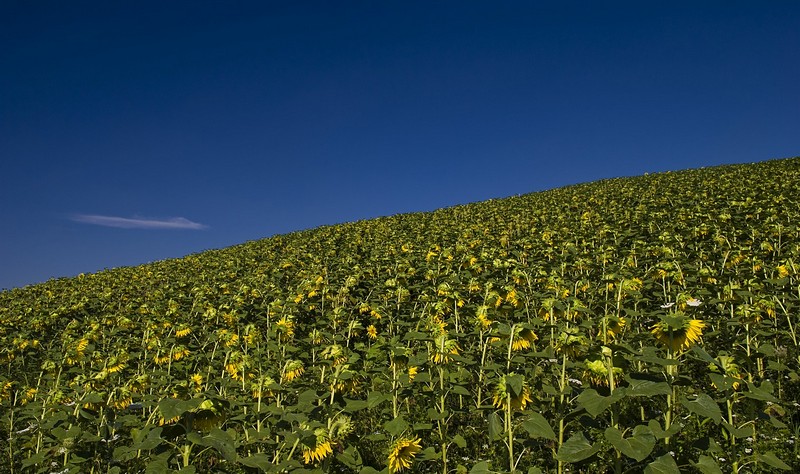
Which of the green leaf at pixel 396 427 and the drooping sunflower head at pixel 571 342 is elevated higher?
the drooping sunflower head at pixel 571 342

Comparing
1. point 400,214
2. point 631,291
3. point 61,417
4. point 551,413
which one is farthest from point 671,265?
point 400,214

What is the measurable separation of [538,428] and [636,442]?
1.78ft

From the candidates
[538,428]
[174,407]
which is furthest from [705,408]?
[174,407]

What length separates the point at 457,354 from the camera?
443 centimetres

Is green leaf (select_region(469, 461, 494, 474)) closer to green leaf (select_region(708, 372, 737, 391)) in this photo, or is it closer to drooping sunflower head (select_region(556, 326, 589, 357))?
drooping sunflower head (select_region(556, 326, 589, 357))

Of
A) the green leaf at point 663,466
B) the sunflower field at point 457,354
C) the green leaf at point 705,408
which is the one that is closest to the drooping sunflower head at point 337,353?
the sunflower field at point 457,354

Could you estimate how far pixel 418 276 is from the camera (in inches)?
501

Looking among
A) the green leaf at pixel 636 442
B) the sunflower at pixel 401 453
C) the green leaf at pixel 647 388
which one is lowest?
the sunflower at pixel 401 453

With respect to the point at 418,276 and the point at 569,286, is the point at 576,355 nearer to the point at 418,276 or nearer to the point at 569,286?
the point at 569,286

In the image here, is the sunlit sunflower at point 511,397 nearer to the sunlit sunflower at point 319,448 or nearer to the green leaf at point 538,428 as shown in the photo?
the green leaf at point 538,428

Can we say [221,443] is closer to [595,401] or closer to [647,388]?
[595,401]

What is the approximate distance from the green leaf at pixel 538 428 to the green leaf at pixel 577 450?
13 cm

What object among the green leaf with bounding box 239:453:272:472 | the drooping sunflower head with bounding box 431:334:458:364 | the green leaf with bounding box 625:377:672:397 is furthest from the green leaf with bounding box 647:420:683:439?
the green leaf with bounding box 239:453:272:472

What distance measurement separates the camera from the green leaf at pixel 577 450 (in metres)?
2.33
